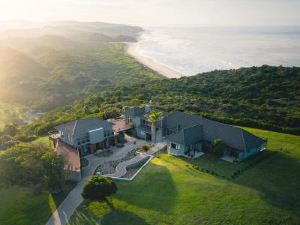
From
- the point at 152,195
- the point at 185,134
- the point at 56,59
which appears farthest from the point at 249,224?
the point at 56,59

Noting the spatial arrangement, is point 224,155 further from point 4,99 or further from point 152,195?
point 4,99

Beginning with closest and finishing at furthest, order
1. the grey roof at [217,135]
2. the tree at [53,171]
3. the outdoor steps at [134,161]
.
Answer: the tree at [53,171] → the outdoor steps at [134,161] → the grey roof at [217,135]

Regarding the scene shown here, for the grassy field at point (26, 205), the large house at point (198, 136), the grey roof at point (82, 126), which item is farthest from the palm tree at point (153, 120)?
the grassy field at point (26, 205)

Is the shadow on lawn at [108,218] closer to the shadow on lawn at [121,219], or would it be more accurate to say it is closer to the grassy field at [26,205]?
the shadow on lawn at [121,219]

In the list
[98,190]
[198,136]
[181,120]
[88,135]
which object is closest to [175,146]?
[198,136]

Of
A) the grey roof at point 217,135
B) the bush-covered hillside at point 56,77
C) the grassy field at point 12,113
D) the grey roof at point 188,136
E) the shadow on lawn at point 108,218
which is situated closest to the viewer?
the shadow on lawn at point 108,218

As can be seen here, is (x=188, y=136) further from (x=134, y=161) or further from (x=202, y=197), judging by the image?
(x=202, y=197)
